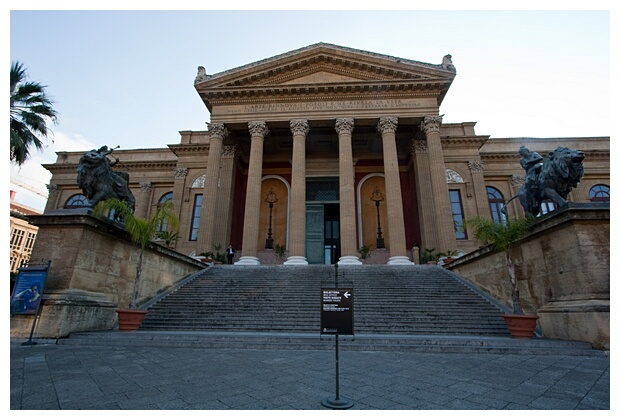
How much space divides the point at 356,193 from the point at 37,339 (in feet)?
63.5

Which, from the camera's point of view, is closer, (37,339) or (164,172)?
(37,339)

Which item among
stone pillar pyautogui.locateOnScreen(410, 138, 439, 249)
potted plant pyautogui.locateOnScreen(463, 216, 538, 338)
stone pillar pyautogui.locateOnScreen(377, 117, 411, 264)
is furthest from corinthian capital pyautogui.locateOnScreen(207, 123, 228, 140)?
potted plant pyautogui.locateOnScreen(463, 216, 538, 338)

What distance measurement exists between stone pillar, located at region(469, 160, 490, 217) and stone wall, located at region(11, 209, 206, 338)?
70.1 ft

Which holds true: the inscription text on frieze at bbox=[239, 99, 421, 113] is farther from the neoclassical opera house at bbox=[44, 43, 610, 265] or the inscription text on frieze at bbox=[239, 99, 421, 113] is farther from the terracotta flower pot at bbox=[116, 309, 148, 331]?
the terracotta flower pot at bbox=[116, 309, 148, 331]

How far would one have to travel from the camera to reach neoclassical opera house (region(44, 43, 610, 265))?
18.1m

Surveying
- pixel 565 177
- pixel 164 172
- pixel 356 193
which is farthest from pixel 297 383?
pixel 164 172

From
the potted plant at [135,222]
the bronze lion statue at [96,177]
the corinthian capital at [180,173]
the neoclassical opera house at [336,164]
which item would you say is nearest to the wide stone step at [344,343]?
the potted plant at [135,222]

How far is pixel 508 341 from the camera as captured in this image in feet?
22.7

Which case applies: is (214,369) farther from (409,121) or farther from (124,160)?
(124,160)

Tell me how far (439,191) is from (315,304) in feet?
35.5

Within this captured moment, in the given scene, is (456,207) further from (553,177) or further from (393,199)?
(553,177)

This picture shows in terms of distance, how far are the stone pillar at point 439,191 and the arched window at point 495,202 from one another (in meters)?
8.46

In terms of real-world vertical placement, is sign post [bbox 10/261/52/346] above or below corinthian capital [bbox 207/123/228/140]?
below

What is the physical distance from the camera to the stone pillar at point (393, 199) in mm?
16608
